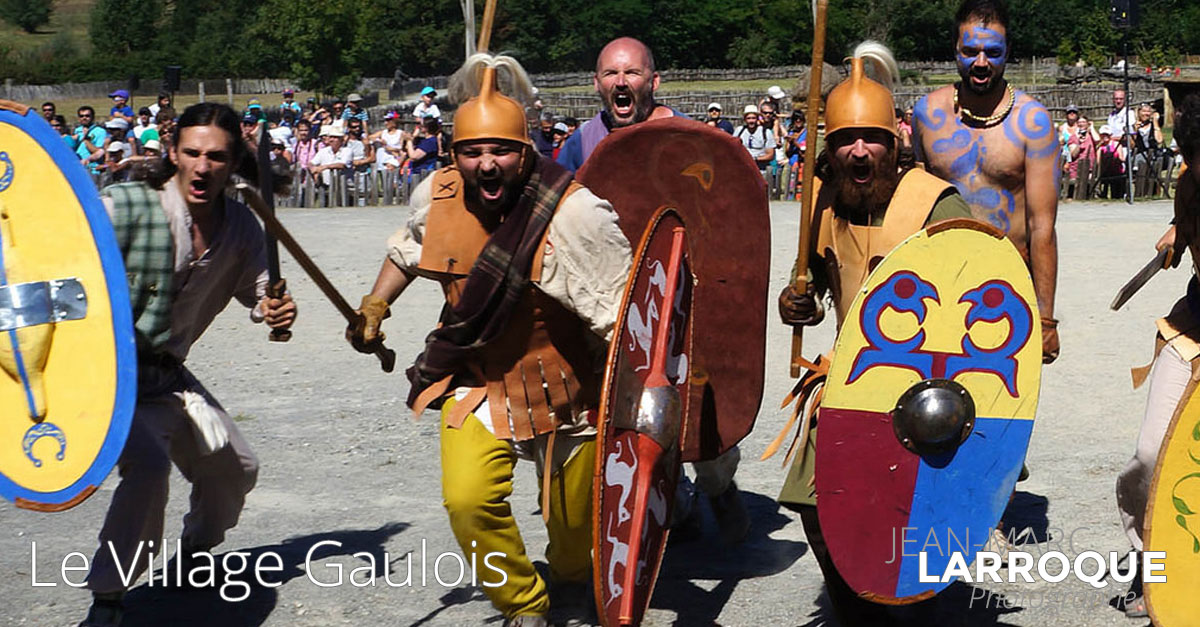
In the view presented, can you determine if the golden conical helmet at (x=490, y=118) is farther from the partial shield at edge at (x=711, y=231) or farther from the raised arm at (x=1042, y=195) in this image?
the raised arm at (x=1042, y=195)

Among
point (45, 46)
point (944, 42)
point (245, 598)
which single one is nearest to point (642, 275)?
point (245, 598)

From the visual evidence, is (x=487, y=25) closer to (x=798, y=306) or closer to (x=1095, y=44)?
(x=798, y=306)

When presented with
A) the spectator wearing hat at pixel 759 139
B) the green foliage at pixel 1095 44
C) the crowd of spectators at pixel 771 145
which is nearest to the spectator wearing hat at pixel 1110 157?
the crowd of spectators at pixel 771 145

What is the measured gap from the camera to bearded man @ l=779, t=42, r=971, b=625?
3920 millimetres

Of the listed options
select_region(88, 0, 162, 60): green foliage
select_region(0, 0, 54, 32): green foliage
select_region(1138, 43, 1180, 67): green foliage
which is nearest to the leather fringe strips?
select_region(1138, 43, 1180, 67): green foliage

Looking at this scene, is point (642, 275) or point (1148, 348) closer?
point (642, 275)

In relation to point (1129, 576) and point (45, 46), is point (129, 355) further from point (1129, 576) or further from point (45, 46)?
point (45, 46)

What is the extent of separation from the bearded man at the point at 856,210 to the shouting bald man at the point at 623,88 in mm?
1038

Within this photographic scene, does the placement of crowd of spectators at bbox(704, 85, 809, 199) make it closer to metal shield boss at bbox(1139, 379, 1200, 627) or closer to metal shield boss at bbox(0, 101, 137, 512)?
metal shield boss at bbox(0, 101, 137, 512)

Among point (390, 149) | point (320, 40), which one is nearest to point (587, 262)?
point (390, 149)

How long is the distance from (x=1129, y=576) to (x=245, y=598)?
8.94ft

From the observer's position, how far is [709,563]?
193 inches

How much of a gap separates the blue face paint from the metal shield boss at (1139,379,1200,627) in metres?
1.69

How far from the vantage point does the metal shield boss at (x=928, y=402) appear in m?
3.55
